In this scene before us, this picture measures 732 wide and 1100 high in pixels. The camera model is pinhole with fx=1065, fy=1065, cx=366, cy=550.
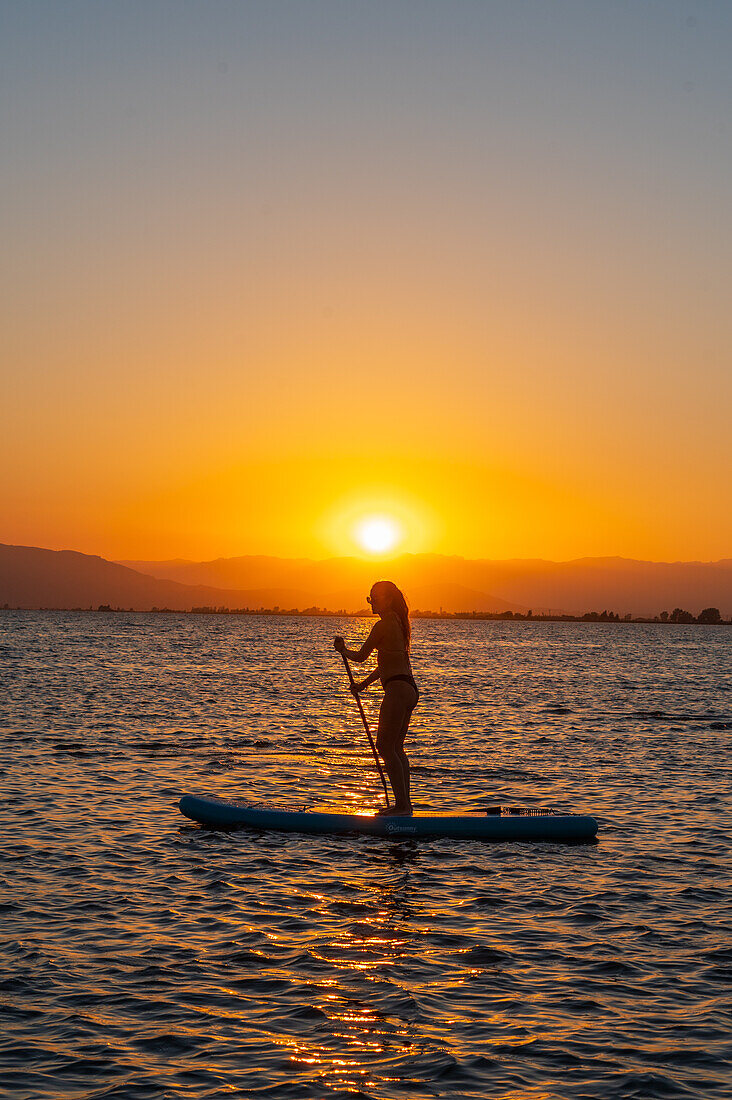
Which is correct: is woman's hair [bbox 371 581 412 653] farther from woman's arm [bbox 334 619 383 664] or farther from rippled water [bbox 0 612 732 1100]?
rippled water [bbox 0 612 732 1100]

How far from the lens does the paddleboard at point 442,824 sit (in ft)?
50.5

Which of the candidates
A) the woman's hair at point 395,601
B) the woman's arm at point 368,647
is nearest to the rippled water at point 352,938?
the woman's arm at point 368,647

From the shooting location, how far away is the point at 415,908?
11664 mm

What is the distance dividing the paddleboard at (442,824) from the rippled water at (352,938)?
0.26 metres

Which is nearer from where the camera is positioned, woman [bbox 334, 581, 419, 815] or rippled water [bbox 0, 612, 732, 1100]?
rippled water [bbox 0, 612, 732, 1100]

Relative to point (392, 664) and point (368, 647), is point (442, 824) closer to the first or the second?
point (392, 664)

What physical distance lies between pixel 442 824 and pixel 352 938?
5094 millimetres

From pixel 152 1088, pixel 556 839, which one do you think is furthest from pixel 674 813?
pixel 152 1088

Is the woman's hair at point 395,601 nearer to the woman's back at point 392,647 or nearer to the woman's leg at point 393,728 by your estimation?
the woman's back at point 392,647

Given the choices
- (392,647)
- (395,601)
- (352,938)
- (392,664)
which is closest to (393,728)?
(392,664)

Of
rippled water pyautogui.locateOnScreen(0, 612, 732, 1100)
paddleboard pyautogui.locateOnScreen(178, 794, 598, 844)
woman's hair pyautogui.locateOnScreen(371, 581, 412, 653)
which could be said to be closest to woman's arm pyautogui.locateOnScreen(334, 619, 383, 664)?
woman's hair pyautogui.locateOnScreen(371, 581, 412, 653)

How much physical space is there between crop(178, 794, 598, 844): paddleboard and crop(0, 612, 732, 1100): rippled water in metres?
0.26

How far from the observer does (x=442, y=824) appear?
15453mm

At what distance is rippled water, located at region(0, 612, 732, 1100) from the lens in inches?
298
